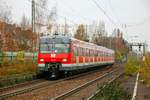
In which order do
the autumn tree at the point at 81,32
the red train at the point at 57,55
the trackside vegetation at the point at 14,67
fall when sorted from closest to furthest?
the trackside vegetation at the point at 14,67 → the red train at the point at 57,55 → the autumn tree at the point at 81,32

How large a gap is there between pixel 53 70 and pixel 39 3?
1337cm

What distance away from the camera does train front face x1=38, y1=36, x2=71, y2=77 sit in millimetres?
24719

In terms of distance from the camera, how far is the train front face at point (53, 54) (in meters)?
24.7

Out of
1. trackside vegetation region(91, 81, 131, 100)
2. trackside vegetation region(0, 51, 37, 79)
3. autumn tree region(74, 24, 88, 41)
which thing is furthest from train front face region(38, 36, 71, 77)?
autumn tree region(74, 24, 88, 41)

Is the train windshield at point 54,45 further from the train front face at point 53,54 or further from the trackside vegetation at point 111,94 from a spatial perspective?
the trackside vegetation at point 111,94

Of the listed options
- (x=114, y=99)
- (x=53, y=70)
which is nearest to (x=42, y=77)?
(x=53, y=70)

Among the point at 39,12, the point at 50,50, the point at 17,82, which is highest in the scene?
the point at 39,12

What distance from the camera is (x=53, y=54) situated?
25.0 m

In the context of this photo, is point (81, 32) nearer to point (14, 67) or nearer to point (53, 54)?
point (14, 67)

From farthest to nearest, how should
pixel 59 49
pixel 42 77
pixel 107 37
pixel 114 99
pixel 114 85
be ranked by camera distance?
pixel 107 37
pixel 42 77
pixel 59 49
pixel 114 85
pixel 114 99

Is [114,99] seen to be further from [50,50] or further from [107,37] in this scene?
[107,37]

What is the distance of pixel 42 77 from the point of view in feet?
89.5

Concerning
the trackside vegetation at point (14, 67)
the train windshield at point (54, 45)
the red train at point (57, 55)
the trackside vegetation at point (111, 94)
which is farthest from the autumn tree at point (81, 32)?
the trackside vegetation at point (111, 94)

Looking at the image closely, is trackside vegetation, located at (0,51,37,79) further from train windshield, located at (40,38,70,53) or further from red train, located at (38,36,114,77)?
train windshield, located at (40,38,70,53)
